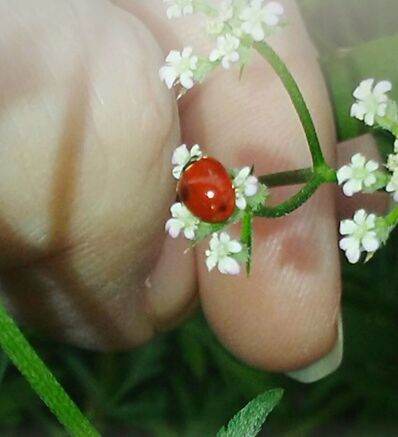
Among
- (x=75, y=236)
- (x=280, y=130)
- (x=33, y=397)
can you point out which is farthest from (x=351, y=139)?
(x=33, y=397)

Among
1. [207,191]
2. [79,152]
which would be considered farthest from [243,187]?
[79,152]

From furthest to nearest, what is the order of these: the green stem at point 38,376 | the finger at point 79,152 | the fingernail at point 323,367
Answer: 1. the fingernail at point 323,367
2. the finger at point 79,152
3. the green stem at point 38,376

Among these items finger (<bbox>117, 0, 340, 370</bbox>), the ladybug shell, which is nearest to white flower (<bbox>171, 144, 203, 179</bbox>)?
the ladybug shell

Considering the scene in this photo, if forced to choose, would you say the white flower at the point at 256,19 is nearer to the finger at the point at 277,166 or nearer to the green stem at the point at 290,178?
the green stem at the point at 290,178

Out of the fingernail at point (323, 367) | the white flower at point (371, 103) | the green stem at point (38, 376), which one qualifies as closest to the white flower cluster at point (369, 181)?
the white flower at point (371, 103)

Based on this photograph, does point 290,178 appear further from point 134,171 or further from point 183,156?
point 134,171

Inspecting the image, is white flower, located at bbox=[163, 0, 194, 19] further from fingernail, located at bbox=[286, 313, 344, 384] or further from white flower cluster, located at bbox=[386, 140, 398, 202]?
fingernail, located at bbox=[286, 313, 344, 384]
